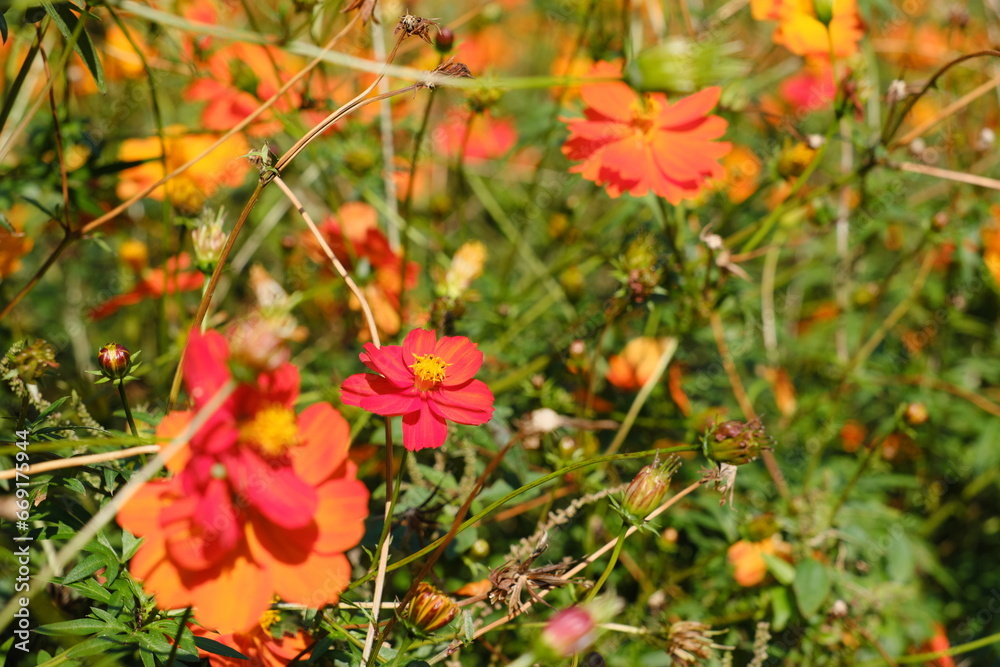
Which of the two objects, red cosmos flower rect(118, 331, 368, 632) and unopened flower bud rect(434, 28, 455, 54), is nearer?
red cosmos flower rect(118, 331, 368, 632)

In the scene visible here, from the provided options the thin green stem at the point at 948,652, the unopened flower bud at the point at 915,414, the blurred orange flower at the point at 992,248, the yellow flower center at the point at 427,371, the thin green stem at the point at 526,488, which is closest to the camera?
the thin green stem at the point at 526,488

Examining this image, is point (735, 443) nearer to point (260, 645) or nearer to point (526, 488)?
point (526, 488)

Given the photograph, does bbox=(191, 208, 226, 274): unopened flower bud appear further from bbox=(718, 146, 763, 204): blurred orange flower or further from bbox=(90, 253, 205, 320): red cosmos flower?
bbox=(718, 146, 763, 204): blurred orange flower

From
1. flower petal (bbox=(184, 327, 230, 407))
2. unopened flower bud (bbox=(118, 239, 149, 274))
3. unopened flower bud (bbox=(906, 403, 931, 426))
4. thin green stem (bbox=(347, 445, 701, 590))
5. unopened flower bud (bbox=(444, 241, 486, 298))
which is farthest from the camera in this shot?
unopened flower bud (bbox=(118, 239, 149, 274))

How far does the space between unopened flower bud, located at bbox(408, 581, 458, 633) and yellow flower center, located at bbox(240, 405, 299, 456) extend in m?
0.19

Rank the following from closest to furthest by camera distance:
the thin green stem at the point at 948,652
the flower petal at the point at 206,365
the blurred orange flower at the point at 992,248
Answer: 1. the flower petal at the point at 206,365
2. the thin green stem at the point at 948,652
3. the blurred orange flower at the point at 992,248

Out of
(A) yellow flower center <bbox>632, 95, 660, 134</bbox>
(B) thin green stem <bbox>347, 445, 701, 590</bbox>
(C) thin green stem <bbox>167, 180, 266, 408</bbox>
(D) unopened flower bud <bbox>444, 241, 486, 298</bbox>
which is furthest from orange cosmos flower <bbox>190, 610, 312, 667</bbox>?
(A) yellow flower center <bbox>632, 95, 660, 134</bbox>

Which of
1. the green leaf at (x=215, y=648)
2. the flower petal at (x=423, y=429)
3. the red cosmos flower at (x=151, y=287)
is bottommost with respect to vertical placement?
the green leaf at (x=215, y=648)

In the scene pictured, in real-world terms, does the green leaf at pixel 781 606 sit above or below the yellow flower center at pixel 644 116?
below

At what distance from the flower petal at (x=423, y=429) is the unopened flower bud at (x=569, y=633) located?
0.65 ft

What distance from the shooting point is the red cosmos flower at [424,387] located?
632mm

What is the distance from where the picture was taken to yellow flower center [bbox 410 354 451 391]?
2.20ft

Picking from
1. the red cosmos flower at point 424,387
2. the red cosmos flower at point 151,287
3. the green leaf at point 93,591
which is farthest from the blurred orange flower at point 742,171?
the green leaf at point 93,591

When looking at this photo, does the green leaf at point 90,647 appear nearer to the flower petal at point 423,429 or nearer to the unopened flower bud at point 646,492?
the flower petal at point 423,429
